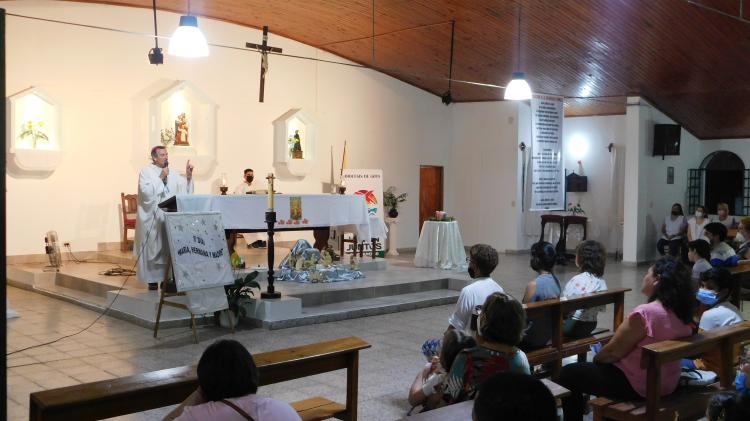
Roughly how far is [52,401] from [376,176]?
10582 millimetres

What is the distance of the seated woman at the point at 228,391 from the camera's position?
224 centimetres

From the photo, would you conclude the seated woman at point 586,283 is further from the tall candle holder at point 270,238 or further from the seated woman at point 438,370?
the tall candle holder at point 270,238

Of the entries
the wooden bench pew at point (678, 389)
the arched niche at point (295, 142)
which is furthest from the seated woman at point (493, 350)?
the arched niche at point (295, 142)

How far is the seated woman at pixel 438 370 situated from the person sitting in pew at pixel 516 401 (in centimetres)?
121

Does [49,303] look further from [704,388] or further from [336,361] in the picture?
[704,388]

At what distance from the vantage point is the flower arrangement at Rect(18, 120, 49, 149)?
962cm

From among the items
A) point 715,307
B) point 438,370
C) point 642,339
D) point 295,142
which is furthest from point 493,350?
point 295,142

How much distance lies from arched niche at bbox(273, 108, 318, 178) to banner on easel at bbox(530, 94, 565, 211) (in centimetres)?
391

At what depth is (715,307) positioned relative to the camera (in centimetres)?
445

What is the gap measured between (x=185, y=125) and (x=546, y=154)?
532cm

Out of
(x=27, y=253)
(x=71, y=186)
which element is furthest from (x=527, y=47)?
(x=27, y=253)

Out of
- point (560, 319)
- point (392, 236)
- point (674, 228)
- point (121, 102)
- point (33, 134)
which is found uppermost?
point (121, 102)

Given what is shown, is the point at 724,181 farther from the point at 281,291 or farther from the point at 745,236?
the point at 281,291

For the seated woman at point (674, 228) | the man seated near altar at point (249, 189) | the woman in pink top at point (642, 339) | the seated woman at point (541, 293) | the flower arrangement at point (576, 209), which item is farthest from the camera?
the flower arrangement at point (576, 209)
